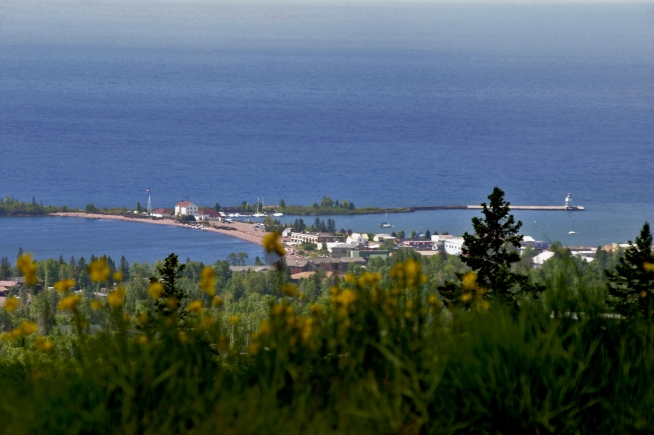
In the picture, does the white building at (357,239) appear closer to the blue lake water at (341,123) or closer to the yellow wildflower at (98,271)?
the blue lake water at (341,123)

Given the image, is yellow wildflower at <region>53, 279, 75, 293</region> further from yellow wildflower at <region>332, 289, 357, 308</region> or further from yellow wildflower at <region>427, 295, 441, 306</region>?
yellow wildflower at <region>427, 295, 441, 306</region>

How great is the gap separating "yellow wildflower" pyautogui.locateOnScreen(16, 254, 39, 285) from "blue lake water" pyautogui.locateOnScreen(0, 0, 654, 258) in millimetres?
23541

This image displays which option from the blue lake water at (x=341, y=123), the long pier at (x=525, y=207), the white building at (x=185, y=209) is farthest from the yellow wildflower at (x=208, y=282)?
the long pier at (x=525, y=207)

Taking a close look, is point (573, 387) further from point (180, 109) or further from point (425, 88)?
point (425, 88)

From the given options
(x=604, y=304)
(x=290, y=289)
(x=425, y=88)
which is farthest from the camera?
(x=425, y=88)

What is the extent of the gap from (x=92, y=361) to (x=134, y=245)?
24.3 metres

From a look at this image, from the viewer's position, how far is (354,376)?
187cm

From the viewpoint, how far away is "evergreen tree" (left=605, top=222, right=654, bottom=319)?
7.75 feet

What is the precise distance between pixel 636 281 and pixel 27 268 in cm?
259

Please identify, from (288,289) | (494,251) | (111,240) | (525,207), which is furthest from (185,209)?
(288,289)

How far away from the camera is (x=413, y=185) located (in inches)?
1674

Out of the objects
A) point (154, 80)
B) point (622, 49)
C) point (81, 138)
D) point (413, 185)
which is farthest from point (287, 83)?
point (622, 49)

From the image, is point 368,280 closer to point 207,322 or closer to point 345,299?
point 345,299

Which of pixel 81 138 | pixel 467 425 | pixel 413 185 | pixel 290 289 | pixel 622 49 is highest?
pixel 622 49
